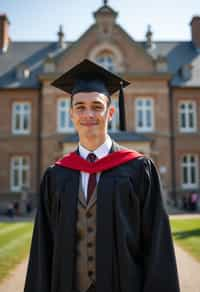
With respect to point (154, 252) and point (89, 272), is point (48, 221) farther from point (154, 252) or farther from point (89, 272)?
point (154, 252)

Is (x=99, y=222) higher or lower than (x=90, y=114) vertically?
lower

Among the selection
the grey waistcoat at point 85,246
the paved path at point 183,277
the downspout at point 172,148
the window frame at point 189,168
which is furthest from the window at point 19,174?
the grey waistcoat at point 85,246

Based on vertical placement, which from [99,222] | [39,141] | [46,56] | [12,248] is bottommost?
[12,248]

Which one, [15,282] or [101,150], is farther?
[15,282]

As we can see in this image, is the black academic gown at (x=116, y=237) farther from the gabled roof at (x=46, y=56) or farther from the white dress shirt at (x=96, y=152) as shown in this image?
the gabled roof at (x=46, y=56)

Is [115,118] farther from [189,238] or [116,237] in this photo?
[116,237]

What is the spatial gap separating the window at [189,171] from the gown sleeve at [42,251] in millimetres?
19072

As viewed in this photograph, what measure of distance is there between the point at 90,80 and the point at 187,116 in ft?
64.9

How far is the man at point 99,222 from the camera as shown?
86.6 inches

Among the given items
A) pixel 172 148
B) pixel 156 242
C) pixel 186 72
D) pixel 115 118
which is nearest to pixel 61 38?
pixel 115 118

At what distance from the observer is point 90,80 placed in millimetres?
2693

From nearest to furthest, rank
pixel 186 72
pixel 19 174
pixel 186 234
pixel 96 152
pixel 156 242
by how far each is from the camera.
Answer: pixel 156 242 → pixel 96 152 → pixel 186 234 → pixel 19 174 → pixel 186 72

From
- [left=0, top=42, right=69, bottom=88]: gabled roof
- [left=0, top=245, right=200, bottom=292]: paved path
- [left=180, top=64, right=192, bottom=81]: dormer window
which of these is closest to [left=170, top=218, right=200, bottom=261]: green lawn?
[left=0, top=245, right=200, bottom=292]: paved path

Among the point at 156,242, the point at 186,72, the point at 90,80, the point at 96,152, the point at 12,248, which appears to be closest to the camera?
the point at 156,242
